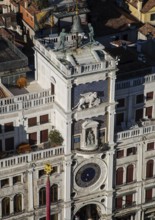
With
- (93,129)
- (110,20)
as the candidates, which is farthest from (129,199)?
(110,20)

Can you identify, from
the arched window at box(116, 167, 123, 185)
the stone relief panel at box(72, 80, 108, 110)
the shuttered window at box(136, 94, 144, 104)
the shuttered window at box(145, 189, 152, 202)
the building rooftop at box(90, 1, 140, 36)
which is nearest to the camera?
the stone relief panel at box(72, 80, 108, 110)

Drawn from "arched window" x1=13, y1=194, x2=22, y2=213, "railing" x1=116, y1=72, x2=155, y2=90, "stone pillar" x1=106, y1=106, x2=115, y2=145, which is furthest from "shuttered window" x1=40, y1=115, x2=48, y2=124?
"railing" x1=116, y1=72, x2=155, y2=90

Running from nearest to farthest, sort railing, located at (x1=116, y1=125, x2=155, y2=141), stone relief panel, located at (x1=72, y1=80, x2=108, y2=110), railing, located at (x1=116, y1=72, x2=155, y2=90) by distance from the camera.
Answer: stone relief panel, located at (x1=72, y1=80, x2=108, y2=110), railing, located at (x1=116, y1=125, x2=155, y2=141), railing, located at (x1=116, y1=72, x2=155, y2=90)

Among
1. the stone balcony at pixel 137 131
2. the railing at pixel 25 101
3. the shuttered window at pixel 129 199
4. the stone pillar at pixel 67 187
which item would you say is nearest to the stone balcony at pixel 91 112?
the railing at pixel 25 101

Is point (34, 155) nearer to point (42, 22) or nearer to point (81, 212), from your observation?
point (81, 212)

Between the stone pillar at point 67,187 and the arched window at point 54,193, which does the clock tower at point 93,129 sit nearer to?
the stone pillar at point 67,187

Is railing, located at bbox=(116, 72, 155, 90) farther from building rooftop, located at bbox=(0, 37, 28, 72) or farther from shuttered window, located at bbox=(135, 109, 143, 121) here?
building rooftop, located at bbox=(0, 37, 28, 72)
